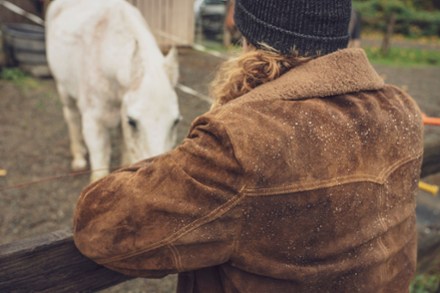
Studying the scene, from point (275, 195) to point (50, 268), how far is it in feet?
2.50

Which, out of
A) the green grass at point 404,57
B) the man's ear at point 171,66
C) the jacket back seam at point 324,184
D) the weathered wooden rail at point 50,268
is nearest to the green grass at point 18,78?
the man's ear at point 171,66

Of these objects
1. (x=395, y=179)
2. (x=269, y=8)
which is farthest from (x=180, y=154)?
(x=395, y=179)

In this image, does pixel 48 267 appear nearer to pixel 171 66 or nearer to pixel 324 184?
pixel 324 184

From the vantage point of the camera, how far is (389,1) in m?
22.8

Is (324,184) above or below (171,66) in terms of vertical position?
above

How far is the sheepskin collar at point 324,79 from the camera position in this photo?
110cm

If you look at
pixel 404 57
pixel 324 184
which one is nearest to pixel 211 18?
pixel 404 57

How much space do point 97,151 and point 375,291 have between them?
9.48 feet

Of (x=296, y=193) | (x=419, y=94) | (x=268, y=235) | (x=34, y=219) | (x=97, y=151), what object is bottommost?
(x=419, y=94)

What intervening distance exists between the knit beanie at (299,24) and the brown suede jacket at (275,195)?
51 millimetres

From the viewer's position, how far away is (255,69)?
1214 mm

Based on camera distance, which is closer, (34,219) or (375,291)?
(375,291)

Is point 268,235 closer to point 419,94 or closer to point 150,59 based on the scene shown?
point 150,59

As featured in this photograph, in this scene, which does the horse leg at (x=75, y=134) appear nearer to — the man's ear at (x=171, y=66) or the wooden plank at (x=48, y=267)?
the man's ear at (x=171, y=66)
